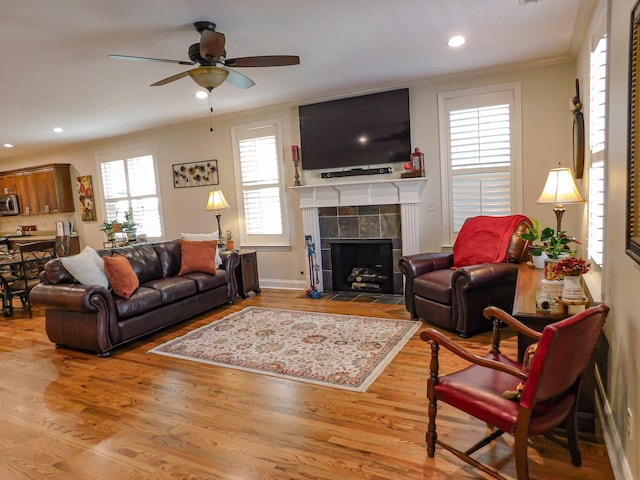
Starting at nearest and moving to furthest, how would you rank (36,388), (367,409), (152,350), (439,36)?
(367,409)
(36,388)
(439,36)
(152,350)

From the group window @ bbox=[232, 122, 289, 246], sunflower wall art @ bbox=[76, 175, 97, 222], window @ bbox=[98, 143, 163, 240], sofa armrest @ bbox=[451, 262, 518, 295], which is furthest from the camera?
sunflower wall art @ bbox=[76, 175, 97, 222]

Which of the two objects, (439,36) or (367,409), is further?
(439,36)

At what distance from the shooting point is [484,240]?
4051mm

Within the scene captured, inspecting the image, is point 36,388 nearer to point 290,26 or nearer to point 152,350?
point 152,350

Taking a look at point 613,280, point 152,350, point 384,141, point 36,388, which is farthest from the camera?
point 384,141

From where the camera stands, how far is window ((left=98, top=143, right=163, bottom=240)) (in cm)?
689

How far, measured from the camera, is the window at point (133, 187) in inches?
271

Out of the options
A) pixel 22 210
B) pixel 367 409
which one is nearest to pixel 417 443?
pixel 367 409

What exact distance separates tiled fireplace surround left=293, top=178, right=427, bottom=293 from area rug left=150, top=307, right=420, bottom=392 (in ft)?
4.03

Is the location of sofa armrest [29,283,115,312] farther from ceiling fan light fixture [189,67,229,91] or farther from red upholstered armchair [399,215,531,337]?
red upholstered armchair [399,215,531,337]

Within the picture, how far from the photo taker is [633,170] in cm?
160

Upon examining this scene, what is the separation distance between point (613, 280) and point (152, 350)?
3563mm

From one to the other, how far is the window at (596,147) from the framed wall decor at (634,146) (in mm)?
986

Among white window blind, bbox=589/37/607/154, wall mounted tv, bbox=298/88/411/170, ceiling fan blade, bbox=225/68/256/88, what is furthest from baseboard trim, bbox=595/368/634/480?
wall mounted tv, bbox=298/88/411/170
